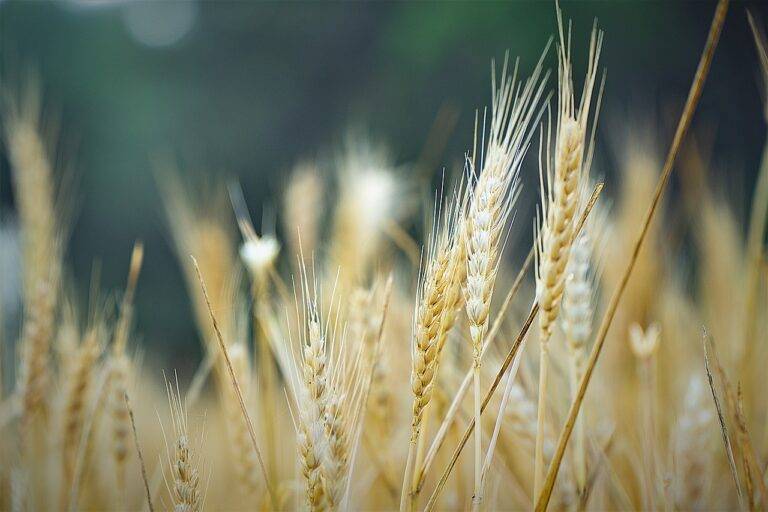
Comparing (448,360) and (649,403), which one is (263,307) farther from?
(649,403)

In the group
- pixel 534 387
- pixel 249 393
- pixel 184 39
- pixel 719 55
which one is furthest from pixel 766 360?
pixel 184 39

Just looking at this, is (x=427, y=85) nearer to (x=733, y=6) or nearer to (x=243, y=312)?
(x=733, y=6)

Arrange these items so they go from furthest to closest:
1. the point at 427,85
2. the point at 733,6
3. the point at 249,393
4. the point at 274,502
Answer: the point at 427,85, the point at 733,6, the point at 249,393, the point at 274,502

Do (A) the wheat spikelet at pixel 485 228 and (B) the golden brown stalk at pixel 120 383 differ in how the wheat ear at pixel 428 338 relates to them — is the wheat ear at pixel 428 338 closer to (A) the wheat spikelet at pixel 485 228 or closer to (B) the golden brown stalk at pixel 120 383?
(A) the wheat spikelet at pixel 485 228

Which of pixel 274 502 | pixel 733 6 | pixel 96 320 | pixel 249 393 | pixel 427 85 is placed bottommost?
pixel 274 502

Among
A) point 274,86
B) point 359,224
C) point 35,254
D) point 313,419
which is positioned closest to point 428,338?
point 313,419

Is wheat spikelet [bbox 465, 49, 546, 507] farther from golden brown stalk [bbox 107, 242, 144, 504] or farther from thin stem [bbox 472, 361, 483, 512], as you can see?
golden brown stalk [bbox 107, 242, 144, 504]
